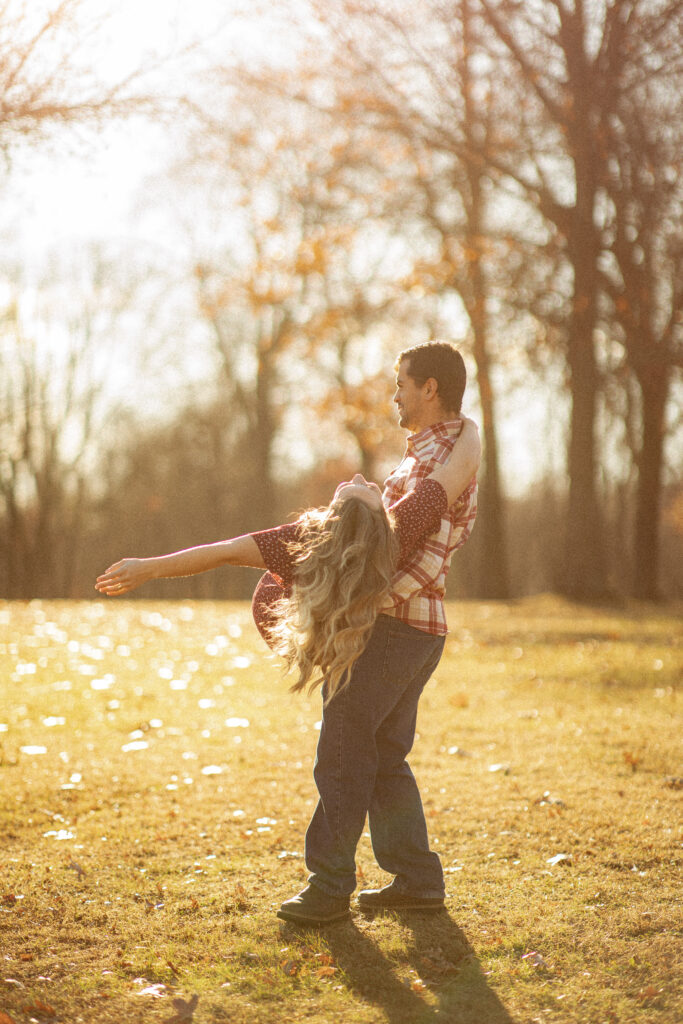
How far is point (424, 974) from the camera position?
12.2 feet

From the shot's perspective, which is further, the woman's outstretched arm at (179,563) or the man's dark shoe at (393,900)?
the man's dark shoe at (393,900)

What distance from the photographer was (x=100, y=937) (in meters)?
4.06

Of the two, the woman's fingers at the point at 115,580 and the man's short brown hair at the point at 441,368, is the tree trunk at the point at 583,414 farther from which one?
the woman's fingers at the point at 115,580

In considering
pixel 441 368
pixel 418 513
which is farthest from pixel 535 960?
pixel 441 368

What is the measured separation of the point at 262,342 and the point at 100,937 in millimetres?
30161

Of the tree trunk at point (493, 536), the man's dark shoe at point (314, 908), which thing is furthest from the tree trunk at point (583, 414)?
the man's dark shoe at point (314, 908)

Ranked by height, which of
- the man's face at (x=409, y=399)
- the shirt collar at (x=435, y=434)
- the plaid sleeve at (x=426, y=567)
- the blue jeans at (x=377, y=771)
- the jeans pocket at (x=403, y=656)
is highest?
the man's face at (x=409, y=399)

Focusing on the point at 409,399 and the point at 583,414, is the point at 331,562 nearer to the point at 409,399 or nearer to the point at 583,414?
the point at 409,399

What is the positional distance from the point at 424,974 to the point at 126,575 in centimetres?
179

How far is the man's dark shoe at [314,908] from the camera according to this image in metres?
4.06

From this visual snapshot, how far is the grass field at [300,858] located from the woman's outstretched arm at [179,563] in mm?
715

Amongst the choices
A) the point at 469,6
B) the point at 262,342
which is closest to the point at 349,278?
the point at 262,342

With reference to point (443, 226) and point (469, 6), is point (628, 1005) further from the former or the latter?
point (443, 226)

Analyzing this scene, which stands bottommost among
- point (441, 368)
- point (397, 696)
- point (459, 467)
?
point (397, 696)
